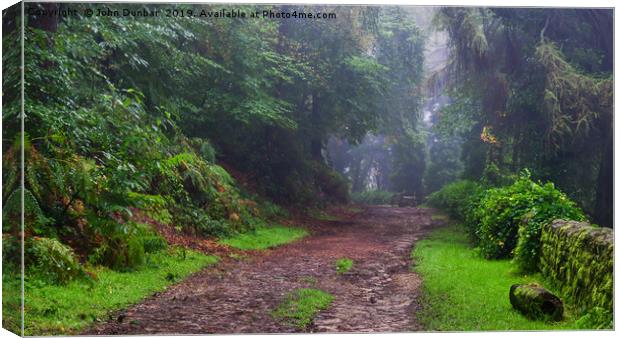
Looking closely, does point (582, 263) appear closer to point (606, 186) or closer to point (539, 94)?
point (606, 186)

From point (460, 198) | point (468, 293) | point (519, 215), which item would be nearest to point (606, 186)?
point (519, 215)

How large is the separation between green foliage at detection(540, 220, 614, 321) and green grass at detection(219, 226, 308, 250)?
664 centimetres

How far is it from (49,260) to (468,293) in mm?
5494

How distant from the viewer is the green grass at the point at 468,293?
8500 millimetres

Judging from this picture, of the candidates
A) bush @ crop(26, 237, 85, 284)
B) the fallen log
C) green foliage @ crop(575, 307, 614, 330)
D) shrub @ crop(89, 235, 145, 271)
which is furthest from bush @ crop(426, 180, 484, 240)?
bush @ crop(26, 237, 85, 284)

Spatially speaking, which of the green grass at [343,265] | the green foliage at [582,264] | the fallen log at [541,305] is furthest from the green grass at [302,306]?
the green foliage at [582,264]

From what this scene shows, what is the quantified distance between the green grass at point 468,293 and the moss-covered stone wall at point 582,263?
0.31 m

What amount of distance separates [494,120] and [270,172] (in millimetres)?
5456

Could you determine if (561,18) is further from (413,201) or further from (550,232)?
(413,201)

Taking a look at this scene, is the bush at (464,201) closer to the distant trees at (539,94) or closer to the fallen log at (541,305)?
the distant trees at (539,94)

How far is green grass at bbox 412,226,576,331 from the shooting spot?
8.50 meters

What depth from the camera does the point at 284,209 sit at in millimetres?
17234

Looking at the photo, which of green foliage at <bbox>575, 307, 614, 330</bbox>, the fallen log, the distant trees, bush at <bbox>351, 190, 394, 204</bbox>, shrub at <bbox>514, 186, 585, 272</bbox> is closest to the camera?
green foliage at <bbox>575, 307, 614, 330</bbox>

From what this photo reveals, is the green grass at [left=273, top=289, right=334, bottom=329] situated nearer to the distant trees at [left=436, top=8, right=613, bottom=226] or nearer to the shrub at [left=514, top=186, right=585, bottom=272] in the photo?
the shrub at [left=514, top=186, right=585, bottom=272]
